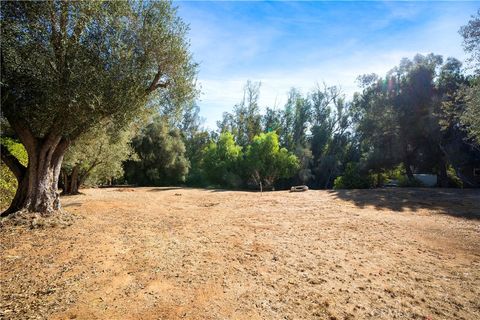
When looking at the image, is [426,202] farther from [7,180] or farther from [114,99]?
[7,180]

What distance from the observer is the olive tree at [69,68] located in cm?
767

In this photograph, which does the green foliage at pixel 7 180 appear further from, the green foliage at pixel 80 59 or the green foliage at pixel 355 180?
the green foliage at pixel 355 180

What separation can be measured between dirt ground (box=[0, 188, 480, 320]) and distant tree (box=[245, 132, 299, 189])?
21.2m

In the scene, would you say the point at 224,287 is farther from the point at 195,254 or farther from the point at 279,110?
the point at 279,110

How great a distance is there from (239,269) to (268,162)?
26.7 meters

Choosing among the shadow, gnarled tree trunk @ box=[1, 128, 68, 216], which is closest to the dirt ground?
gnarled tree trunk @ box=[1, 128, 68, 216]

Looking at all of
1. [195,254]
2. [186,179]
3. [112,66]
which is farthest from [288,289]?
[186,179]

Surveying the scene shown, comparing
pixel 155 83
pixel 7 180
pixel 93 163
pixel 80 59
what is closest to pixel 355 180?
pixel 155 83

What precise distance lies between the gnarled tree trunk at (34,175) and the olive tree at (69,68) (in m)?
0.03

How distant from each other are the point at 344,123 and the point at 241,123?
16.5 meters

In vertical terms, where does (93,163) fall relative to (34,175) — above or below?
above

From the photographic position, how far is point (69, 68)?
7.87 meters

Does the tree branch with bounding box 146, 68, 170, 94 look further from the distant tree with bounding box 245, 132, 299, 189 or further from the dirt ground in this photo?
the distant tree with bounding box 245, 132, 299, 189

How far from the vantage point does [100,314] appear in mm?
3697
